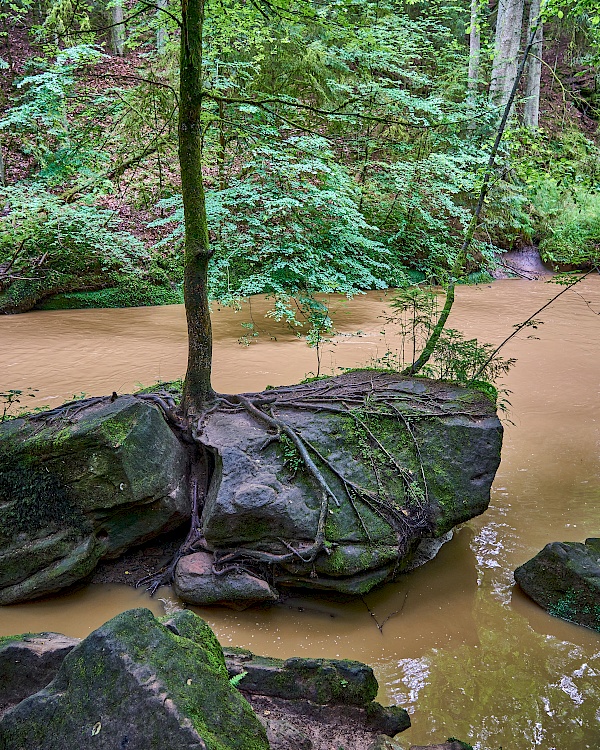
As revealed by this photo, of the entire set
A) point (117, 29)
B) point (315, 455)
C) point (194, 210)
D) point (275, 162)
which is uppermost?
point (117, 29)

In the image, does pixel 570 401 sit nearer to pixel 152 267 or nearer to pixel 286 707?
pixel 286 707

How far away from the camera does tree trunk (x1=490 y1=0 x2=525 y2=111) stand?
1433cm

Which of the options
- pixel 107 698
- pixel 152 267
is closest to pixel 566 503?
pixel 107 698

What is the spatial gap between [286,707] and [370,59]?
11682 mm

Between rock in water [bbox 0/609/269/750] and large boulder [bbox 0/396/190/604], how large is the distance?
8.49 feet

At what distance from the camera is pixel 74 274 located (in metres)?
12.7

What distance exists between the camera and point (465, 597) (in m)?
4.52

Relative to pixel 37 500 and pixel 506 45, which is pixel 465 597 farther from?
pixel 506 45

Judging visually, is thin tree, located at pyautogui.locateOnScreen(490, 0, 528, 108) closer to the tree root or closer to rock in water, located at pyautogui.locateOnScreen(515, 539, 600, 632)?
the tree root

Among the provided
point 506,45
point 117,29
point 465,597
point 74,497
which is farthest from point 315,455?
point 117,29

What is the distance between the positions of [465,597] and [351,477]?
1275 millimetres

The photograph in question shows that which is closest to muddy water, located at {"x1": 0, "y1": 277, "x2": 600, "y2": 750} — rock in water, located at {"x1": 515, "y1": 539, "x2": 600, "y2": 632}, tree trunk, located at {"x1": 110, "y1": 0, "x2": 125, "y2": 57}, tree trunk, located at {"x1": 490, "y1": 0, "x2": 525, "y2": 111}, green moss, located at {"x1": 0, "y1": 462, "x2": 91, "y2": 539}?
rock in water, located at {"x1": 515, "y1": 539, "x2": 600, "y2": 632}

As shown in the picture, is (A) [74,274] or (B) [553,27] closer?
(A) [74,274]

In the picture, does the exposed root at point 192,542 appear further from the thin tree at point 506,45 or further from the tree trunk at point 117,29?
the tree trunk at point 117,29
